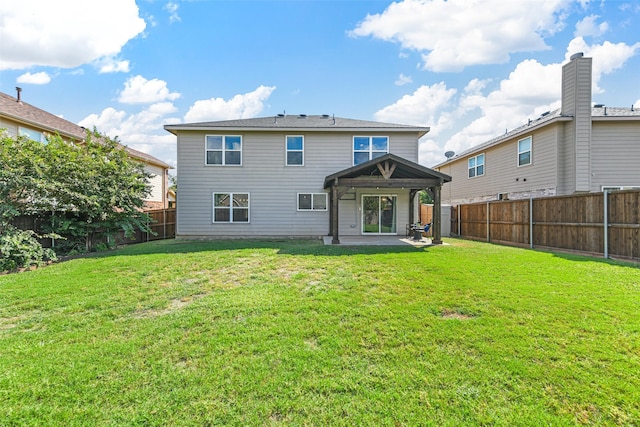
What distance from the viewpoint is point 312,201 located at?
1458cm

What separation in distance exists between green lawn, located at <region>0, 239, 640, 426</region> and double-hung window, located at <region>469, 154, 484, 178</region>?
1326 centimetres

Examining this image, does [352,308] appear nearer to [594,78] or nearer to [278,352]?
[278,352]

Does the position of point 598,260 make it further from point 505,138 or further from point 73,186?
point 73,186

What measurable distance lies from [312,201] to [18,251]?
1019 centimetres

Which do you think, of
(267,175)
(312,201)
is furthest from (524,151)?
(267,175)

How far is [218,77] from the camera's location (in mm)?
15133

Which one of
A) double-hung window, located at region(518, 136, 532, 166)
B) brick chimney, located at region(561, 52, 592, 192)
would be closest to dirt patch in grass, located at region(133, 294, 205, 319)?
brick chimney, located at region(561, 52, 592, 192)

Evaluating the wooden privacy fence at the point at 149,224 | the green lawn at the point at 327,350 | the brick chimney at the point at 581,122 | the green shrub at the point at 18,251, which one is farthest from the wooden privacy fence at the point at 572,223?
the green shrub at the point at 18,251

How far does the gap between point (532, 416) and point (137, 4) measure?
43.3ft

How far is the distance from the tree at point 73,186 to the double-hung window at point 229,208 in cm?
292

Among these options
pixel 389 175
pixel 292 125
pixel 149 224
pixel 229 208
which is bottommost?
pixel 149 224

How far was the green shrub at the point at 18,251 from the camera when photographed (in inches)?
312

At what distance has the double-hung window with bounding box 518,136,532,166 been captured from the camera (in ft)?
46.7

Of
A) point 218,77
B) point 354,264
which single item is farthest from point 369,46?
point 354,264
